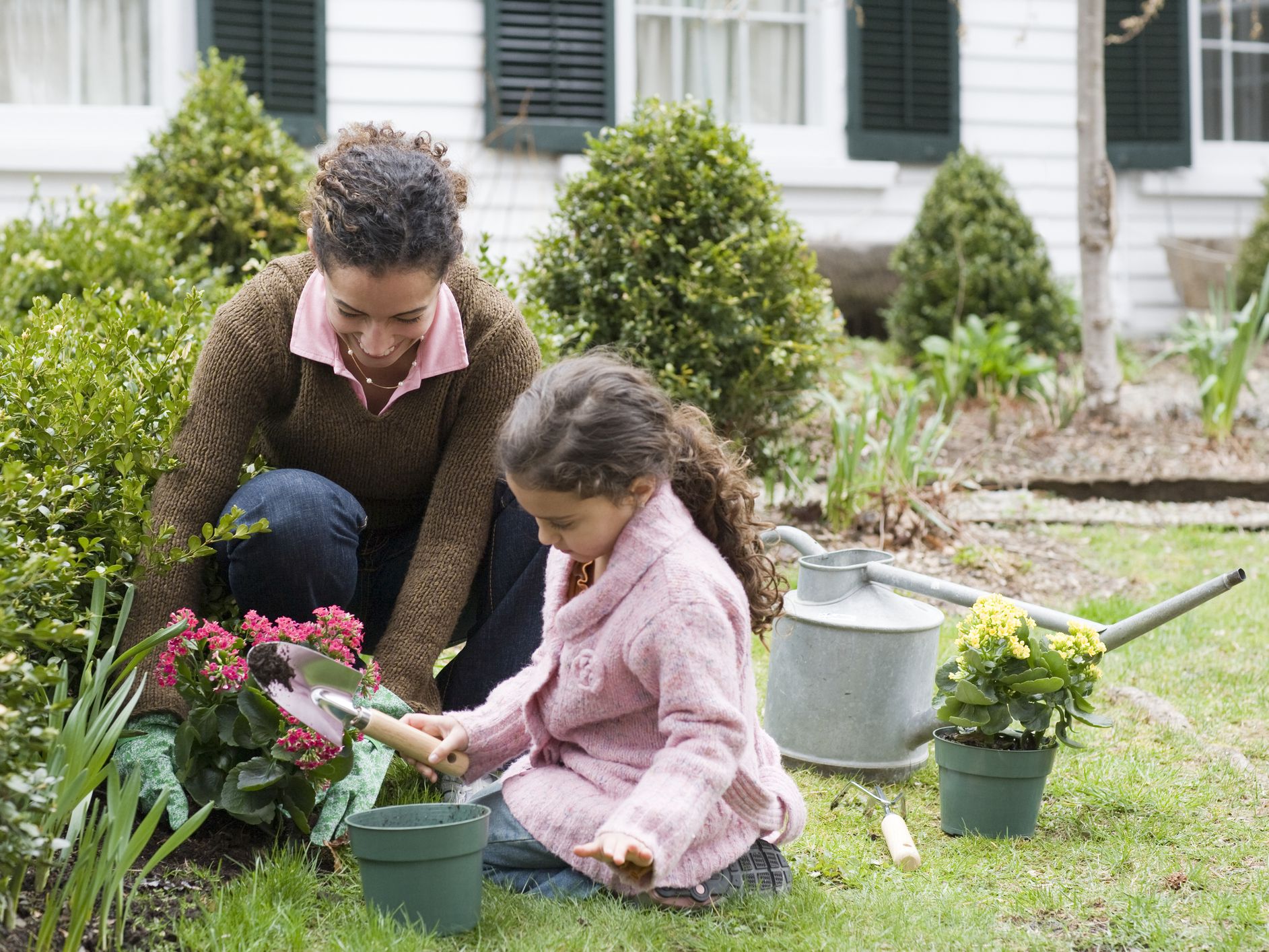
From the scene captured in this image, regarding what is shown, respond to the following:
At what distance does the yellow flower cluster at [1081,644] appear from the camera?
7.69 feet

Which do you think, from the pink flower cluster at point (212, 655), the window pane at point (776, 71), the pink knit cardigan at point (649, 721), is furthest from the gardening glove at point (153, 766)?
the window pane at point (776, 71)

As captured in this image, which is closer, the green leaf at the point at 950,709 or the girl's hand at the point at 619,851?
the girl's hand at the point at 619,851

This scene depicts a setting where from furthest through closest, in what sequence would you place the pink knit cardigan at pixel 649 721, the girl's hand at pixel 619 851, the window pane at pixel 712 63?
the window pane at pixel 712 63, the pink knit cardigan at pixel 649 721, the girl's hand at pixel 619 851

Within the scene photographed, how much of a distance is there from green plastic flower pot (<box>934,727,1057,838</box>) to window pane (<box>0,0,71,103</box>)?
246 inches

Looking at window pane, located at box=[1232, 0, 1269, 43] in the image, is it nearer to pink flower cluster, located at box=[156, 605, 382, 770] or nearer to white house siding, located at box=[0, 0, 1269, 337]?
white house siding, located at box=[0, 0, 1269, 337]

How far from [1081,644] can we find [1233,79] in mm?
8288

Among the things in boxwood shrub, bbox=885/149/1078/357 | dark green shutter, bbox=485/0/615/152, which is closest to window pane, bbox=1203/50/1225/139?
boxwood shrub, bbox=885/149/1078/357

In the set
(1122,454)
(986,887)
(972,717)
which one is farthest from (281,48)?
(986,887)

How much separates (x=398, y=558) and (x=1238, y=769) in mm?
1784

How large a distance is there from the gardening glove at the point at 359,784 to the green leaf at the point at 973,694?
3.24ft

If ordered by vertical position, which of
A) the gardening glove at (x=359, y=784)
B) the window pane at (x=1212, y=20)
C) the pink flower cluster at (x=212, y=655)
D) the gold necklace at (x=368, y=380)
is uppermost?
the window pane at (x=1212, y=20)

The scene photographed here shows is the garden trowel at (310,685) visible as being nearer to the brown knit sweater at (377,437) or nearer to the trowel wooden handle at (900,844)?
the brown knit sweater at (377,437)

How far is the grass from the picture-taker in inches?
74.4

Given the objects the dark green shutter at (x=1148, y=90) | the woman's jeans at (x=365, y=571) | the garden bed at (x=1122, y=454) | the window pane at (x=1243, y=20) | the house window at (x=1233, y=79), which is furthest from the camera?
the window pane at (x=1243, y=20)
